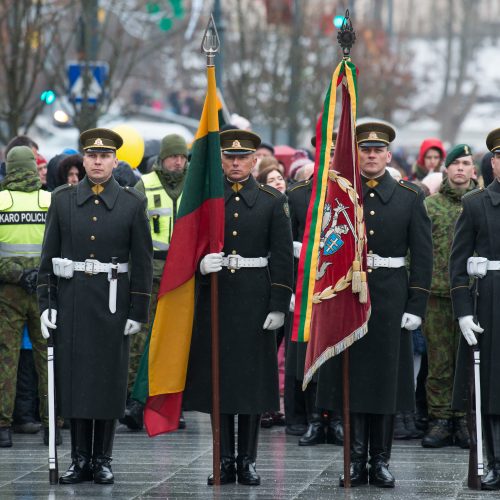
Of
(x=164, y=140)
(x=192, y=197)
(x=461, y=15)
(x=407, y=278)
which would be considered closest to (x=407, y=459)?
(x=407, y=278)

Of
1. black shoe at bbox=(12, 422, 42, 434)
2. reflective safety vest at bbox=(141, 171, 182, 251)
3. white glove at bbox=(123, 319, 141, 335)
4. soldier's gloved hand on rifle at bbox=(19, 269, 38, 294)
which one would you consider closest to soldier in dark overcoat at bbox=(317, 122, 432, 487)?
white glove at bbox=(123, 319, 141, 335)

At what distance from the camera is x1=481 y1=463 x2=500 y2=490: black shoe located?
9617 millimetres

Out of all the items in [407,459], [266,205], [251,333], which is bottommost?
[407,459]

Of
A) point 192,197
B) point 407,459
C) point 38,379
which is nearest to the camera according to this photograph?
point 192,197

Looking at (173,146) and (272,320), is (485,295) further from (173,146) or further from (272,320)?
(173,146)

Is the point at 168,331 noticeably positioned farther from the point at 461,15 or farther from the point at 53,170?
the point at 461,15

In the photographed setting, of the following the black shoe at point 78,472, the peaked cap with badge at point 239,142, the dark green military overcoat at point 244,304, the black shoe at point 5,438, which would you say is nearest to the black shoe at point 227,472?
the dark green military overcoat at point 244,304

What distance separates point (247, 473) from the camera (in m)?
9.83

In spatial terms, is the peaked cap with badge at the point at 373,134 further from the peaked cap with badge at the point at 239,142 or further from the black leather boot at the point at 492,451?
the black leather boot at the point at 492,451

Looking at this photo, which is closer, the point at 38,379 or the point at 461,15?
the point at 38,379

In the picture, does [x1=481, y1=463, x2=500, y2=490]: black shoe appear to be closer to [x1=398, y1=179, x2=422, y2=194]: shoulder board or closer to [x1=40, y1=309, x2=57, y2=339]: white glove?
[x1=398, y1=179, x2=422, y2=194]: shoulder board

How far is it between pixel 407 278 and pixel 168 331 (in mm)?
1503

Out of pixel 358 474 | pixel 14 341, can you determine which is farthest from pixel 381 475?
pixel 14 341

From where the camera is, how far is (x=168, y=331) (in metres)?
9.84
